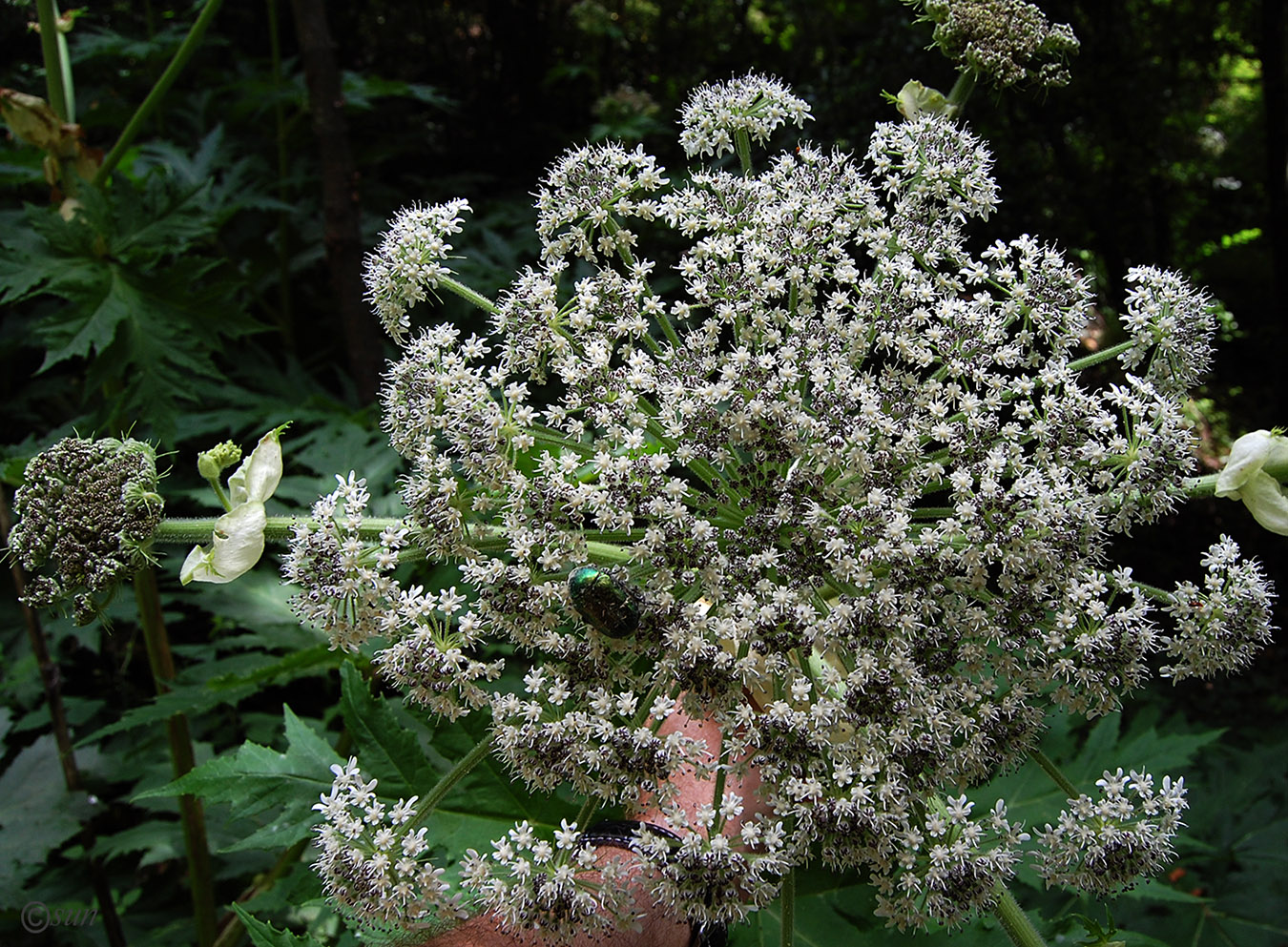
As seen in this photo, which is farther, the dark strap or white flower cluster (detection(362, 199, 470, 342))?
white flower cluster (detection(362, 199, 470, 342))

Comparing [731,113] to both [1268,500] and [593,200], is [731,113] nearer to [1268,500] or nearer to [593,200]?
[593,200]

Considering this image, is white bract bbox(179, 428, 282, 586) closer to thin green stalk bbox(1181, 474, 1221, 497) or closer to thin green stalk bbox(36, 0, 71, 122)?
thin green stalk bbox(1181, 474, 1221, 497)

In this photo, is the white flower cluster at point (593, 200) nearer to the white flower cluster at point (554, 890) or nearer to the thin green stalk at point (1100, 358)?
the thin green stalk at point (1100, 358)

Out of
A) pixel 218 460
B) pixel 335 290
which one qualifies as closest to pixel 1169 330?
pixel 218 460

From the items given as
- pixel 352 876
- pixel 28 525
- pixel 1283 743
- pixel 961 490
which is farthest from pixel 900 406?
pixel 1283 743

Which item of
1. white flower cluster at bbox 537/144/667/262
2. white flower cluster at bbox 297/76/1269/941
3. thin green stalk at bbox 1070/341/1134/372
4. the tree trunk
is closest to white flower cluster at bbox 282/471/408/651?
white flower cluster at bbox 297/76/1269/941
